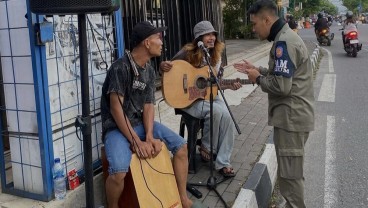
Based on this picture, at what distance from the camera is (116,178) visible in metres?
2.79

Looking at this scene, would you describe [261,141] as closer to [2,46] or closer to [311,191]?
[311,191]

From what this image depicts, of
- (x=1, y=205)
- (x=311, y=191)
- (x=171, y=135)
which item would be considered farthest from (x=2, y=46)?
(x=311, y=191)

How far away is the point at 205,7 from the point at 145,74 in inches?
249

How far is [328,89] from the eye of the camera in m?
8.63

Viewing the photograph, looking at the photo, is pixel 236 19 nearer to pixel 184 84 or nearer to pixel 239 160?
pixel 239 160

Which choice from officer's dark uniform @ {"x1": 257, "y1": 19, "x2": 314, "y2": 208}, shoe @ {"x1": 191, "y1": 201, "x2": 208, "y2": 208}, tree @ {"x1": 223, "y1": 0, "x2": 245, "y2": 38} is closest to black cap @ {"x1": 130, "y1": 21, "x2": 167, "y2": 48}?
officer's dark uniform @ {"x1": 257, "y1": 19, "x2": 314, "y2": 208}

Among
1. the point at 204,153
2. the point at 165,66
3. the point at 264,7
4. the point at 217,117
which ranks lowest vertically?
the point at 204,153

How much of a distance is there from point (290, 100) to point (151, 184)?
49.1 inches

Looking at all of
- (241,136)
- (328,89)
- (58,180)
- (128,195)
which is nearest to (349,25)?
(328,89)

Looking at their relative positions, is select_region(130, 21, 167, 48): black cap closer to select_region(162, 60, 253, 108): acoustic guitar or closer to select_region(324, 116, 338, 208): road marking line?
select_region(162, 60, 253, 108): acoustic guitar

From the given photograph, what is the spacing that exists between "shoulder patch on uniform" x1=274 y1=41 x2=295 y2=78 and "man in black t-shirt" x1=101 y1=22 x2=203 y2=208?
0.96 meters

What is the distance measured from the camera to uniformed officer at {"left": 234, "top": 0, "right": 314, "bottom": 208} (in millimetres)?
2938

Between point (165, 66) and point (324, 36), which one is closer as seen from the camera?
point (165, 66)

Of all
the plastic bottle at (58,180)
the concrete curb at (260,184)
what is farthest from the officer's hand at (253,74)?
the plastic bottle at (58,180)
